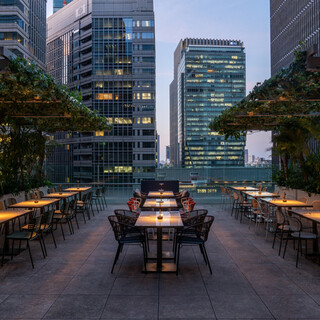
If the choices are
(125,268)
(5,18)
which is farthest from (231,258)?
(5,18)

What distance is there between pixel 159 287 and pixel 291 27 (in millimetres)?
67301

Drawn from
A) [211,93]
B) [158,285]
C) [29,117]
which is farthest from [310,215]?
[211,93]

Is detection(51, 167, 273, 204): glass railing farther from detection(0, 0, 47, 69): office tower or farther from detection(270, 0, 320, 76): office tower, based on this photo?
detection(270, 0, 320, 76): office tower

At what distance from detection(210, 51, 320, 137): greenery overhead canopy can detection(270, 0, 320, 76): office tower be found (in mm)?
42784

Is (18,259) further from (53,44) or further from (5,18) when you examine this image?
(53,44)

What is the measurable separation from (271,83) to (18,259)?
6806mm

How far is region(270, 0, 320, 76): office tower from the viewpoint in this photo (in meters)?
53.1

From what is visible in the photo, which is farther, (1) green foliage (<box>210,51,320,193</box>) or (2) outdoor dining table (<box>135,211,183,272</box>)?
(1) green foliage (<box>210,51,320,193</box>)

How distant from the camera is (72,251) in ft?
20.7

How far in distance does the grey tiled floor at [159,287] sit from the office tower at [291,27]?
4974cm

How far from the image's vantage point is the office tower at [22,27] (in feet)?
145

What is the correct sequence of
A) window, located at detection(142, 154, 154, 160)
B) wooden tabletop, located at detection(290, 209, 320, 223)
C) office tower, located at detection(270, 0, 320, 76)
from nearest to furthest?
wooden tabletop, located at detection(290, 209, 320, 223) < office tower, located at detection(270, 0, 320, 76) < window, located at detection(142, 154, 154, 160)

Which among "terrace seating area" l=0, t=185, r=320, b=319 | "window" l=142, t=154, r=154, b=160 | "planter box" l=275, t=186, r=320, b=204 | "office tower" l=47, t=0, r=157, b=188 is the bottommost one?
"terrace seating area" l=0, t=185, r=320, b=319

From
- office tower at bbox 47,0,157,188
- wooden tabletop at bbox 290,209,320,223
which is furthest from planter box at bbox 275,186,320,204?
office tower at bbox 47,0,157,188
